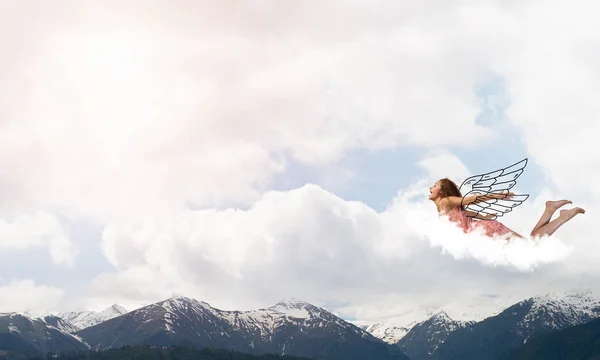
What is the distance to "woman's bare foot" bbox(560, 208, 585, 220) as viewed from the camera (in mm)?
19172

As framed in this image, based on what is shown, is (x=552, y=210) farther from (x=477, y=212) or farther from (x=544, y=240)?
(x=477, y=212)

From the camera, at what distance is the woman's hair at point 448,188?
20.1 m

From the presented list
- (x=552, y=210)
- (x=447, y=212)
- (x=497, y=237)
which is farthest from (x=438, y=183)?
(x=552, y=210)

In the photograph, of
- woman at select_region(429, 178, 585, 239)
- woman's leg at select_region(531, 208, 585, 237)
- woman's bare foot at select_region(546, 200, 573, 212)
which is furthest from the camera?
woman at select_region(429, 178, 585, 239)

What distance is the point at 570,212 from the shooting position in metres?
19.4

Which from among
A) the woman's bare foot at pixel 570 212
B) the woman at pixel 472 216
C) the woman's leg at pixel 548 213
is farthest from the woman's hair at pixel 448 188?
the woman's bare foot at pixel 570 212

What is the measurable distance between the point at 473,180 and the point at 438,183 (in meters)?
1.66

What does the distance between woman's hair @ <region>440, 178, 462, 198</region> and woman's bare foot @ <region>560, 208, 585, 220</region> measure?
3.40m

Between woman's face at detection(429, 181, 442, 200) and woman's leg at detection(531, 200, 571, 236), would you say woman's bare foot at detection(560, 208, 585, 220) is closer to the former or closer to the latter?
woman's leg at detection(531, 200, 571, 236)

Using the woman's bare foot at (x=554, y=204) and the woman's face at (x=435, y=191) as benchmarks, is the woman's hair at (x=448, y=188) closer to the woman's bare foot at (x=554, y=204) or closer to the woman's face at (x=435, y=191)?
the woman's face at (x=435, y=191)

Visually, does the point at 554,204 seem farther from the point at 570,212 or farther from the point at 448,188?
the point at 448,188

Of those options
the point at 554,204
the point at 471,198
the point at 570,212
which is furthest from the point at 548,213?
the point at 471,198

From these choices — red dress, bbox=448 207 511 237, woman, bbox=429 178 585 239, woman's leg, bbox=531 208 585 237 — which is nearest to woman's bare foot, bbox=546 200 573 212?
woman, bbox=429 178 585 239

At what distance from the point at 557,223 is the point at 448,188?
A: 12.2ft
